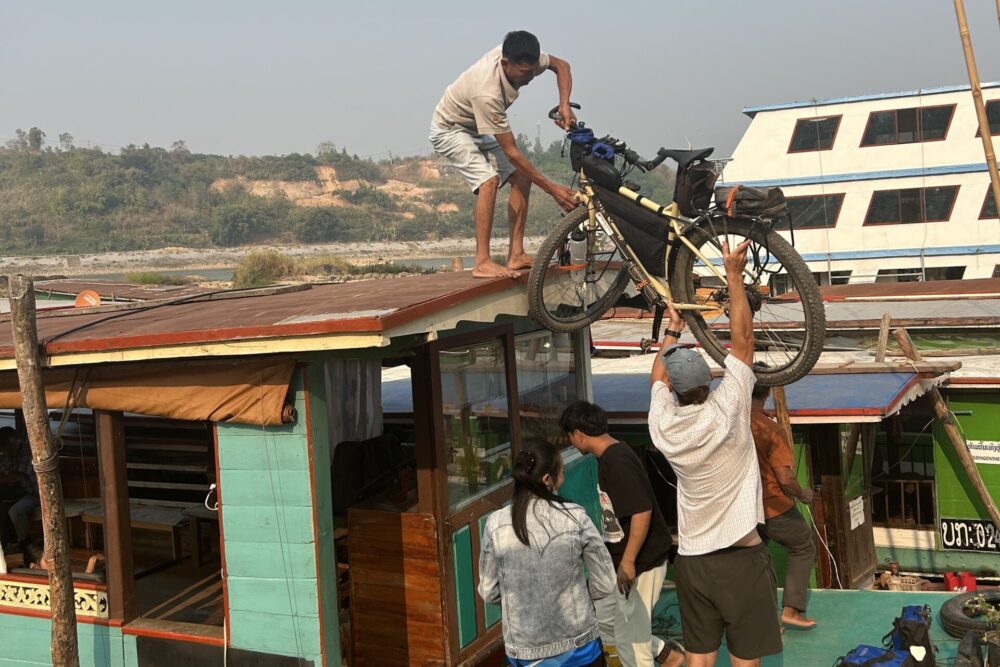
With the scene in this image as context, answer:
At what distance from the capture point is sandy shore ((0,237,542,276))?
7356cm

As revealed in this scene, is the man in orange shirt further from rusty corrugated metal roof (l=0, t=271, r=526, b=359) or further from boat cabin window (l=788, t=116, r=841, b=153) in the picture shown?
boat cabin window (l=788, t=116, r=841, b=153)

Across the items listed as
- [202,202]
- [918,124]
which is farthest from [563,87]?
[202,202]

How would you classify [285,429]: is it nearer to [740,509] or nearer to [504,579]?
[504,579]

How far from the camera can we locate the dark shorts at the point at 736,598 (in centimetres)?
444

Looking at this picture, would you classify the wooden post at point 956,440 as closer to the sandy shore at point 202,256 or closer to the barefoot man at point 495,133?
the barefoot man at point 495,133

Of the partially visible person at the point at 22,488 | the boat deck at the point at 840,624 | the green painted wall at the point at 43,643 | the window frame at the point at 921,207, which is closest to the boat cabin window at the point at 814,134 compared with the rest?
the window frame at the point at 921,207

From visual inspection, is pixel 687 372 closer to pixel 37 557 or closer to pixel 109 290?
pixel 37 557

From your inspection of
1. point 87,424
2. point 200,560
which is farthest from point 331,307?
point 87,424

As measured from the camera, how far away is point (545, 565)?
165 inches

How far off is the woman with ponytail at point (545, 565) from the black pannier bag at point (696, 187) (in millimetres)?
2065

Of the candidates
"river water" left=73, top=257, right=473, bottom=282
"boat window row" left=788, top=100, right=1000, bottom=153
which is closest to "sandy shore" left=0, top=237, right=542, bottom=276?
"river water" left=73, top=257, right=473, bottom=282

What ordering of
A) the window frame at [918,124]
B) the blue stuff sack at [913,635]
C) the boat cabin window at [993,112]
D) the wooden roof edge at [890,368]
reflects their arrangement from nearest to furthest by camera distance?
1. the blue stuff sack at [913,635]
2. the wooden roof edge at [890,368]
3. the boat cabin window at [993,112]
4. the window frame at [918,124]

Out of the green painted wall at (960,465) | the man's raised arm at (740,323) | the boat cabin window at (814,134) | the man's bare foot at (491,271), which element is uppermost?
the boat cabin window at (814,134)

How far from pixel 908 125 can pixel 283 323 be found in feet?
85.7
